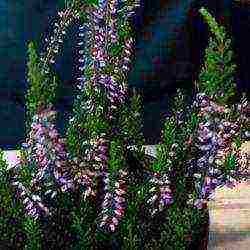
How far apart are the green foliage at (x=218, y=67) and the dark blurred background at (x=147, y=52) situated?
86 centimetres

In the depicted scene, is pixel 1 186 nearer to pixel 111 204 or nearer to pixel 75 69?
pixel 111 204

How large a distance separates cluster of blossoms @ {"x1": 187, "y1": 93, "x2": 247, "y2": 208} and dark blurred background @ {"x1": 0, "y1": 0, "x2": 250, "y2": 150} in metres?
0.81

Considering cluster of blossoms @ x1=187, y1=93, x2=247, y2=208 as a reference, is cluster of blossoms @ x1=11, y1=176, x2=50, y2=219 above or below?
below

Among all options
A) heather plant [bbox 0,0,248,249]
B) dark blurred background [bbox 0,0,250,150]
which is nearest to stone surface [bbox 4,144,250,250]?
heather plant [bbox 0,0,248,249]

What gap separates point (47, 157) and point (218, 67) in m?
0.20

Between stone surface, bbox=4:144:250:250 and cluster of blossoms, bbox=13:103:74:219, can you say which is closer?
cluster of blossoms, bbox=13:103:74:219

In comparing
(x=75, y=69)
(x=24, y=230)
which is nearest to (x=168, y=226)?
(x=24, y=230)

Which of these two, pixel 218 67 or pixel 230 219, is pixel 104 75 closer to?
pixel 218 67

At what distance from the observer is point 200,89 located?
0.75 m

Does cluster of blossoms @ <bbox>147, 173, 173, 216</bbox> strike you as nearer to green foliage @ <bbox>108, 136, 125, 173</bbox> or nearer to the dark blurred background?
green foliage @ <bbox>108, 136, 125, 173</bbox>

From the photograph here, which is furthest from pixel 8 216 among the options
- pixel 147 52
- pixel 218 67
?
pixel 147 52

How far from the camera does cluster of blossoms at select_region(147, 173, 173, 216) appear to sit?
74 cm

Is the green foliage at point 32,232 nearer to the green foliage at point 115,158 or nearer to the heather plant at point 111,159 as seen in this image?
the heather plant at point 111,159

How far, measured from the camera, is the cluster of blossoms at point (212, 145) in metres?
0.70
